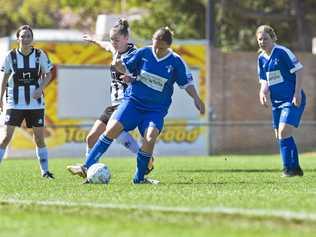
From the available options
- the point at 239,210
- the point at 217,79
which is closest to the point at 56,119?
the point at 217,79

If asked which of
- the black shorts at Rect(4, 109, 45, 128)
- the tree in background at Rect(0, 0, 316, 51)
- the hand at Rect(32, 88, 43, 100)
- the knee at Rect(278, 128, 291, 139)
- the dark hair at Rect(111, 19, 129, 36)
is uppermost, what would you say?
the dark hair at Rect(111, 19, 129, 36)

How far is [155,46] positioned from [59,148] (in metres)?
15.6

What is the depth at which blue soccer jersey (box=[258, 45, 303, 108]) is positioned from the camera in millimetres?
14359

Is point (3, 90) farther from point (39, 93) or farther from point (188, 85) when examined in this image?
point (188, 85)

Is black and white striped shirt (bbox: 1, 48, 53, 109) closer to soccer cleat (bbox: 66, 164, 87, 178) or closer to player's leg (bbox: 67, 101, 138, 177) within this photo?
soccer cleat (bbox: 66, 164, 87, 178)

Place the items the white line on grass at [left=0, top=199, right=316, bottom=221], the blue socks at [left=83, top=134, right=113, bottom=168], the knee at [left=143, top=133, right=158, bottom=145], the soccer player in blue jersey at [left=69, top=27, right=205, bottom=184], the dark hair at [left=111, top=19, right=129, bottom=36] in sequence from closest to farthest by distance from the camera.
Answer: the white line on grass at [left=0, top=199, right=316, bottom=221], the knee at [left=143, top=133, right=158, bottom=145], the soccer player in blue jersey at [left=69, top=27, right=205, bottom=184], the blue socks at [left=83, top=134, right=113, bottom=168], the dark hair at [left=111, top=19, right=129, bottom=36]

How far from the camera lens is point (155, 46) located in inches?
503

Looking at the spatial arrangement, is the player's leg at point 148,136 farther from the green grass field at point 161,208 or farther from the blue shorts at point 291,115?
the blue shorts at point 291,115

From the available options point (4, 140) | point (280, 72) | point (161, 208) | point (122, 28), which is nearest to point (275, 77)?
point (280, 72)

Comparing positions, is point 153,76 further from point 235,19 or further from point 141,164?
point 235,19

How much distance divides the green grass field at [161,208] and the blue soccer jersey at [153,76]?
1086 mm

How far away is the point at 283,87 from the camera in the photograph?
1451 centimetres

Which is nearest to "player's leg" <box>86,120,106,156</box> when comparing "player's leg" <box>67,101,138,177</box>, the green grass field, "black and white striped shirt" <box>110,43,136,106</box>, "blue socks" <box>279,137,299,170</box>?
"black and white striped shirt" <box>110,43,136,106</box>

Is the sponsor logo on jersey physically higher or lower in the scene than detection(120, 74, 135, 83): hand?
lower
